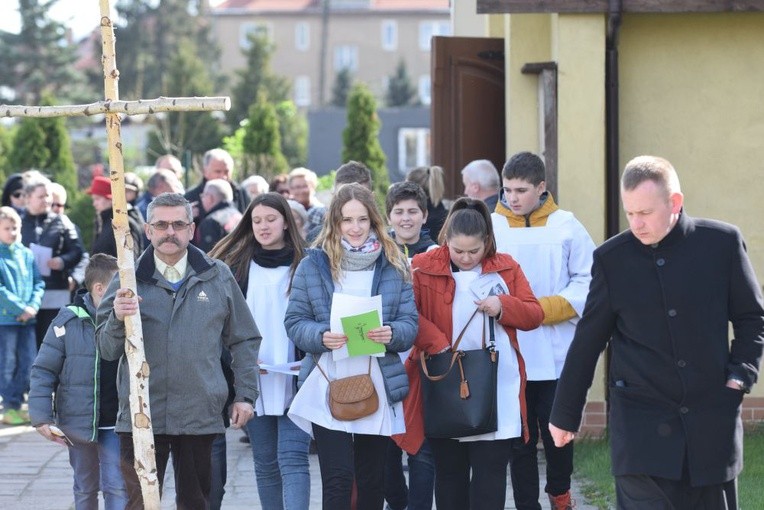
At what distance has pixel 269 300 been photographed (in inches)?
287

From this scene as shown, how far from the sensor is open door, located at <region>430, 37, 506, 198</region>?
11805 millimetres

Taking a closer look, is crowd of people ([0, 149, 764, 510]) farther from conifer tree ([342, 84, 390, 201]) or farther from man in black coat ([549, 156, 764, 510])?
conifer tree ([342, 84, 390, 201])

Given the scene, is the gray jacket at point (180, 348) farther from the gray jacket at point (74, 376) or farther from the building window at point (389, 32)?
the building window at point (389, 32)

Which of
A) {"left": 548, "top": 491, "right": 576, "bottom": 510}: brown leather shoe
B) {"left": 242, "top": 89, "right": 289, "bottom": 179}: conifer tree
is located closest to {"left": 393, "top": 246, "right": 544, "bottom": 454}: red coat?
{"left": 548, "top": 491, "right": 576, "bottom": 510}: brown leather shoe

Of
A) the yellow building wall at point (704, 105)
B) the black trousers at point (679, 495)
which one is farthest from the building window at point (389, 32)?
the black trousers at point (679, 495)

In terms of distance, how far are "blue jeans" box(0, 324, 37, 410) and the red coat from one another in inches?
232

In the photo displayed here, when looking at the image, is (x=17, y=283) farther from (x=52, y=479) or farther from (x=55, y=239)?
(x=52, y=479)

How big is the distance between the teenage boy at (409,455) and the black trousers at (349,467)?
3.14 ft

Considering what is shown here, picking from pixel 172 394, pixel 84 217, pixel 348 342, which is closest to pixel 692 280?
pixel 348 342

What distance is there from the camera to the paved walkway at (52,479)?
8.51 m

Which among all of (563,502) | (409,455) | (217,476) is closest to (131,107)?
(217,476)

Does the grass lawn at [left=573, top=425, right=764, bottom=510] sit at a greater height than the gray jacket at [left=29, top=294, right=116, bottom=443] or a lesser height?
lesser

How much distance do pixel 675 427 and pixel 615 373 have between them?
1.08ft

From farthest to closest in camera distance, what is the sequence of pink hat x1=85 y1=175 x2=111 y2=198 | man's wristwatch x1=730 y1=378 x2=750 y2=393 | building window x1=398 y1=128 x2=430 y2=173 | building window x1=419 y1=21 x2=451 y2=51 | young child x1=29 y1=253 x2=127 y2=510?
building window x1=419 y1=21 x2=451 y2=51 < building window x1=398 y1=128 x2=430 y2=173 < pink hat x1=85 y1=175 x2=111 y2=198 < young child x1=29 y1=253 x2=127 y2=510 < man's wristwatch x1=730 y1=378 x2=750 y2=393
